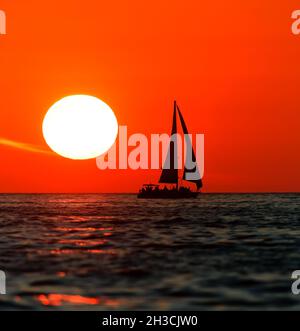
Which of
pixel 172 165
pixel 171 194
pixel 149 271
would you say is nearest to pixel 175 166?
pixel 172 165

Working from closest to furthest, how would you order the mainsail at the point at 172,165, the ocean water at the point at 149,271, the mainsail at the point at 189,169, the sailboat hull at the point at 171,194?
the ocean water at the point at 149,271
the mainsail at the point at 189,169
the mainsail at the point at 172,165
the sailboat hull at the point at 171,194

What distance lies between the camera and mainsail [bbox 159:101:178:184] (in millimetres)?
115062

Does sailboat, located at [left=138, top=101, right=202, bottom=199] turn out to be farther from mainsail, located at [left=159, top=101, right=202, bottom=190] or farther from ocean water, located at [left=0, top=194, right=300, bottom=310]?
ocean water, located at [left=0, top=194, right=300, bottom=310]

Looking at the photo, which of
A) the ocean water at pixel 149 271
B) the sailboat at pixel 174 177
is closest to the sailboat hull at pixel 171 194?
the sailboat at pixel 174 177

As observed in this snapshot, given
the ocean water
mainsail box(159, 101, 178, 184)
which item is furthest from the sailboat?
the ocean water

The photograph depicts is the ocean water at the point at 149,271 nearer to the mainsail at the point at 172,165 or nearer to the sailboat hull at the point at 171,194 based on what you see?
the mainsail at the point at 172,165

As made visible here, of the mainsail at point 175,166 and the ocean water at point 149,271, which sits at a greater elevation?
the mainsail at point 175,166

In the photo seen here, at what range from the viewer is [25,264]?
86.0ft

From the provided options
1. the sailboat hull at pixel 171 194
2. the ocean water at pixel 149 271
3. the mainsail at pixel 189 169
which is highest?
the mainsail at pixel 189 169

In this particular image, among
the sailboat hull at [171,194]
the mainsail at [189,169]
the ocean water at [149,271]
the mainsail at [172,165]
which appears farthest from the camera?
the sailboat hull at [171,194]

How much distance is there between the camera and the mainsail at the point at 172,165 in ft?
378

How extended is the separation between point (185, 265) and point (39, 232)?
20515mm
